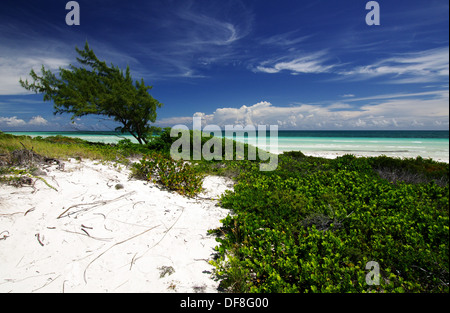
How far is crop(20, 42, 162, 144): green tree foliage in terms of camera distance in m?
12.4

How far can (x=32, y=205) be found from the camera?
3943 mm

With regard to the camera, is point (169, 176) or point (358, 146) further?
point (358, 146)

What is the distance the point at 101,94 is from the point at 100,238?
12.3 metres

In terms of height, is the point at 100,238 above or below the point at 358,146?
below

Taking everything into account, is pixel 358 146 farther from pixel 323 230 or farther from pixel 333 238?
pixel 333 238

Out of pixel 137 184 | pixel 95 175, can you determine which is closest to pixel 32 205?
pixel 95 175

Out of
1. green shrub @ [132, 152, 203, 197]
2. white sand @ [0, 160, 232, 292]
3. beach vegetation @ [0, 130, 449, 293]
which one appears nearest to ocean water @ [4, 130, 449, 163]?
green shrub @ [132, 152, 203, 197]

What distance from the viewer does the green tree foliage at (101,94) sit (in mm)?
12438

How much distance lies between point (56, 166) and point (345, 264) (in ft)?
22.9

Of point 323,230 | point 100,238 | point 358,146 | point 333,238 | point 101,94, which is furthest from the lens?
point 358,146

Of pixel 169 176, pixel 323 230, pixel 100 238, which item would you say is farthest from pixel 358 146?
pixel 100 238

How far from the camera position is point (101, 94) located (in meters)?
13.0

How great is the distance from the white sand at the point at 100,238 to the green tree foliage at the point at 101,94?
8966mm

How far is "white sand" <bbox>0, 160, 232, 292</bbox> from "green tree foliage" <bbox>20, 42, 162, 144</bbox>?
8966mm
